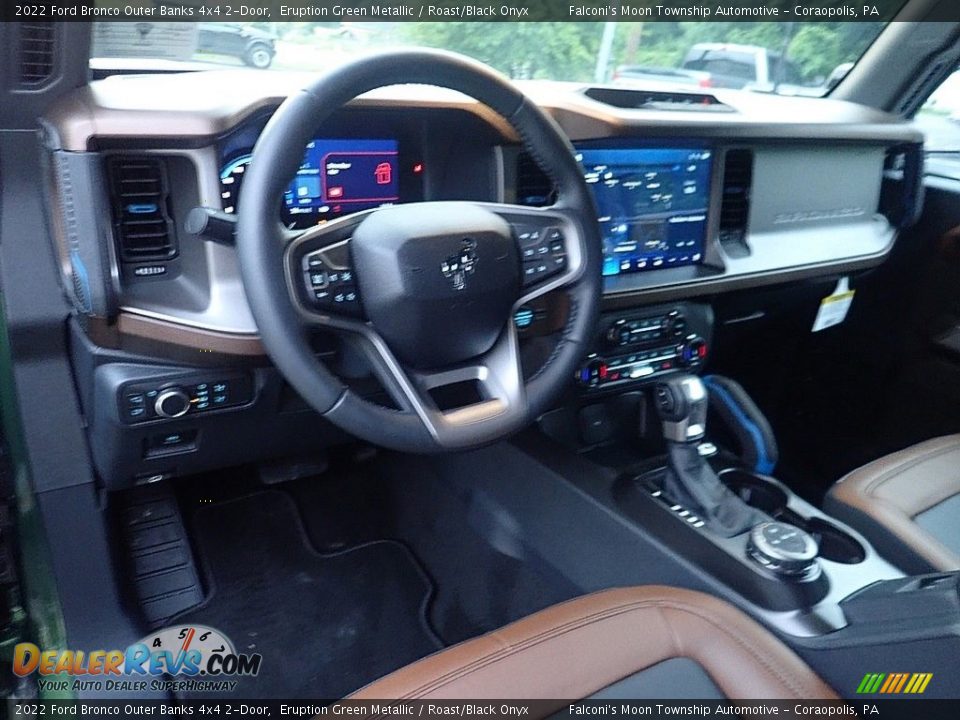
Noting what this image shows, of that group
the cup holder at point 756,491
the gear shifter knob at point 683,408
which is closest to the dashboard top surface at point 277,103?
the gear shifter knob at point 683,408

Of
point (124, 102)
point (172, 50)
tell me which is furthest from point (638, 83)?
point (124, 102)

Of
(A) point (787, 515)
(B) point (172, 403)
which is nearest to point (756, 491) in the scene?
(A) point (787, 515)

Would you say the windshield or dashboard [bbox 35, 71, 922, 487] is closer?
dashboard [bbox 35, 71, 922, 487]

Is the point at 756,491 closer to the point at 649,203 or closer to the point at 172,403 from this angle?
the point at 649,203

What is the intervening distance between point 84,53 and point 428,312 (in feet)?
2.08

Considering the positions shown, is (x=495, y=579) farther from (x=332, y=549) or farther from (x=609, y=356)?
(x=609, y=356)

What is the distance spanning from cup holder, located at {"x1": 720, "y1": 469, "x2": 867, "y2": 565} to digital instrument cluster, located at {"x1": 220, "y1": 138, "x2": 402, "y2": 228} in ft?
3.11

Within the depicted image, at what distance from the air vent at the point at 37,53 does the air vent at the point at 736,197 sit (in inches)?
50.8

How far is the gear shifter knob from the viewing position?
1.56 meters

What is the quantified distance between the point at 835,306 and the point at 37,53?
1997mm

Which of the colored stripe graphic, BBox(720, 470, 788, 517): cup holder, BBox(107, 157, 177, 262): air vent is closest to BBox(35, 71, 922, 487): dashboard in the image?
BBox(107, 157, 177, 262): air vent

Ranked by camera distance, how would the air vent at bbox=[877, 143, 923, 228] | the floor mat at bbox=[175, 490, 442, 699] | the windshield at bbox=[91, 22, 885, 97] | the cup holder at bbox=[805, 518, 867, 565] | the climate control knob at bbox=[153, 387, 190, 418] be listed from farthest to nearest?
the air vent at bbox=[877, 143, 923, 228] → the floor mat at bbox=[175, 490, 442, 699] → the cup holder at bbox=[805, 518, 867, 565] → the windshield at bbox=[91, 22, 885, 97] → the climate control knob at bbox=[153, 387, 190, 418]

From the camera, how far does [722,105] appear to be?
176 cm

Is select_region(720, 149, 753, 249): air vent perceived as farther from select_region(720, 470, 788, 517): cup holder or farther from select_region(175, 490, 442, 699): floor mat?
select_region(175, 490, 442, 699): floor mat
